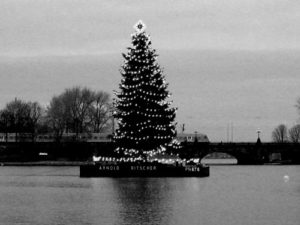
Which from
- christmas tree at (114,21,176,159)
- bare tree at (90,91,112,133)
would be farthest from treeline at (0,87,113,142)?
christmas tree at (114,21,176,159)

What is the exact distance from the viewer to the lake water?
50688 mm

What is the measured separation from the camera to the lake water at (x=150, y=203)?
5069 centimetres

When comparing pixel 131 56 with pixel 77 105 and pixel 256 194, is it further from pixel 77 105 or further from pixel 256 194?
pixel 77 105

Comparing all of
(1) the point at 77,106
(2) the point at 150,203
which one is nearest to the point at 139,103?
(2) the point at 150,203

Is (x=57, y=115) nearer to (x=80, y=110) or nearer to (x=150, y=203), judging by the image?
(x=80, y=110)

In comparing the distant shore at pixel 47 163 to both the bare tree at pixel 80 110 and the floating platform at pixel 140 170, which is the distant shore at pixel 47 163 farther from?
the floating platform at pixel 140 170

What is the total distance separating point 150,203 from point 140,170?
3423cm

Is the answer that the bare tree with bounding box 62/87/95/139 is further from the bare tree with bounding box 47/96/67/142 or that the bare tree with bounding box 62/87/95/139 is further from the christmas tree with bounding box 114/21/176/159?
the christmas tree with bounding box 114/21/176/159

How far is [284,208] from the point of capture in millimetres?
58562

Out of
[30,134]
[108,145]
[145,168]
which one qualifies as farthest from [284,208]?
[30,134]

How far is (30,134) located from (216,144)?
132 ft

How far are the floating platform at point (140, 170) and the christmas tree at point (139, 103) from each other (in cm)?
280

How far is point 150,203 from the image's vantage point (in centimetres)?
6097

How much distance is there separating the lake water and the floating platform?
688cm
